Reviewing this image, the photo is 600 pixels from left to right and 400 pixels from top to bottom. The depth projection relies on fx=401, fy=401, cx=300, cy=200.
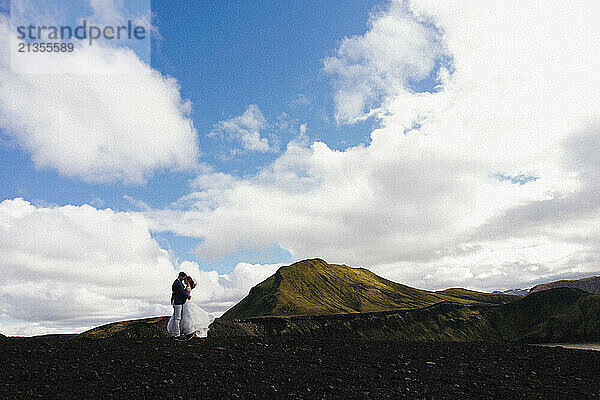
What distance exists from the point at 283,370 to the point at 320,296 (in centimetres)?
15494

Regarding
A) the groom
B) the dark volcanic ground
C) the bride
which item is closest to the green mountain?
the bride

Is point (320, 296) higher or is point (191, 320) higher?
point (191, 320)

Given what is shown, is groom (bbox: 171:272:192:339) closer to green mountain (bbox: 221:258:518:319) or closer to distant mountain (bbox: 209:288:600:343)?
distant mountain (bbox: 209:288:600:343)

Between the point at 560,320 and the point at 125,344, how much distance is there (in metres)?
76.8

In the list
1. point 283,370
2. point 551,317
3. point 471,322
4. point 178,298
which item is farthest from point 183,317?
point 471,322

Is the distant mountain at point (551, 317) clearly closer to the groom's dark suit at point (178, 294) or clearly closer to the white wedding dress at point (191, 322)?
the white wedding dress at point (191, 322)

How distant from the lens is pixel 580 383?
1384 cm

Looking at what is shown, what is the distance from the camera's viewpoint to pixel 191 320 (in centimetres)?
1695

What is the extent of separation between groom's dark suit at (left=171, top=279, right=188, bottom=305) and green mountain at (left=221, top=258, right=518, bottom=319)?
11951 cm

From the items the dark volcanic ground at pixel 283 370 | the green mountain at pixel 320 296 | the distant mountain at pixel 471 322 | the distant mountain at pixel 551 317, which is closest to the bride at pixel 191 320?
the dark volcanic ground at pixel 283 370

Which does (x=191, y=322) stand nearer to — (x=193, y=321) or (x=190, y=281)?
(x=193, y=321)

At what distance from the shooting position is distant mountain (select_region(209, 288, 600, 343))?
67.8 m

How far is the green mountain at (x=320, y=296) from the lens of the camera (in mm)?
144375

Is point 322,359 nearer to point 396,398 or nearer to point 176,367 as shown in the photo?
point 396,398
